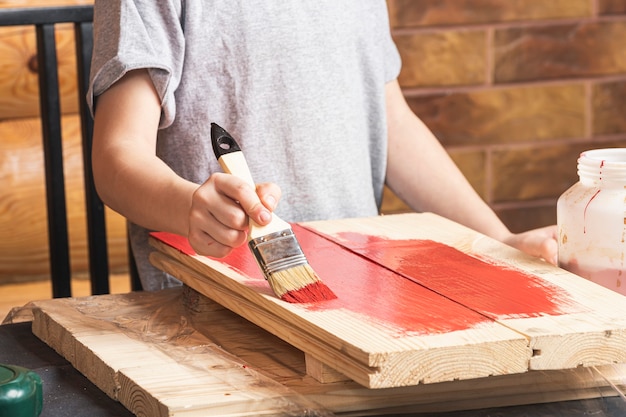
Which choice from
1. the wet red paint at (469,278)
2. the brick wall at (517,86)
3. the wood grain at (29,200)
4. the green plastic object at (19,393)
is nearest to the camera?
the green plastic object at (19,393)

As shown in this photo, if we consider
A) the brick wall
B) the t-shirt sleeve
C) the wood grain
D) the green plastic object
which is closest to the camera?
the green plastic object

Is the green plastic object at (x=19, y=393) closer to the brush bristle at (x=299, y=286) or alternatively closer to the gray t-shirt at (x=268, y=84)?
the brush bristle at (x=299, y=286)

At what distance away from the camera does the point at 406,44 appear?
2109 millimetres

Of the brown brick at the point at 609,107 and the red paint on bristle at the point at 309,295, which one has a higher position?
the brown brick at the point at 609,107

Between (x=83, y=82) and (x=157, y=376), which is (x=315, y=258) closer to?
(x=157, y=376)

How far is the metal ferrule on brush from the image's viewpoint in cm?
91

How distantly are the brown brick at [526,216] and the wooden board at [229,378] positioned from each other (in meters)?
1.30

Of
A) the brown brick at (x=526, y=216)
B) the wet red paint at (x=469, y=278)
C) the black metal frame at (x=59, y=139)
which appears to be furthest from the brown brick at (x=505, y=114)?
the wet red paint at (x=469, y=278)

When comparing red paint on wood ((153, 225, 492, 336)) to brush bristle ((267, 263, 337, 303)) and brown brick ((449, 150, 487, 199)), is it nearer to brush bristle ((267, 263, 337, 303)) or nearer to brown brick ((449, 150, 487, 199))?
brush bristle ((267, 263, 337, 303))

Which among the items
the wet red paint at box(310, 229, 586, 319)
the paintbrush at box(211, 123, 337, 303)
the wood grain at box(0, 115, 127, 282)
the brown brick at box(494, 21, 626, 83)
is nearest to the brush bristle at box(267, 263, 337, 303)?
the paintbrush at box(211, 123, 337, 303)

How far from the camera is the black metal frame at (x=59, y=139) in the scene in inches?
57.7

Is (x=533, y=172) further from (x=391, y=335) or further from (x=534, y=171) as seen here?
(x=391, y=335)

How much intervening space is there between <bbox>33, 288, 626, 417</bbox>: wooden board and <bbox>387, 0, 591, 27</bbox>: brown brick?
1.18 metres

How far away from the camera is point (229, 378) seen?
88cm
